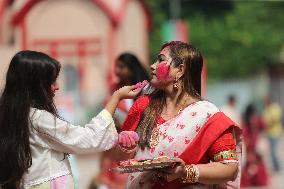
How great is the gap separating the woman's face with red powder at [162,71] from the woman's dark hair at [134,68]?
6.39 feet

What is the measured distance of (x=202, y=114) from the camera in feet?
12.4

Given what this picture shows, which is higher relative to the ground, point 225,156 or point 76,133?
point 76,133

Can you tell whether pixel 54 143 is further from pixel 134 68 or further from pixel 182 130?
pixel 134 68

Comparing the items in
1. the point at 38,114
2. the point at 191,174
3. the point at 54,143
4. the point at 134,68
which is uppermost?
the point at 134,68

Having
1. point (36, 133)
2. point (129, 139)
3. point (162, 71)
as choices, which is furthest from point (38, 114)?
point (162, 71)

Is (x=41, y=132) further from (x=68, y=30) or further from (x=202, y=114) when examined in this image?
(x=68, y=30)

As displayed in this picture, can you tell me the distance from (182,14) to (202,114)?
2707 cm

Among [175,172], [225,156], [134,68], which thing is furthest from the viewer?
[134,68]

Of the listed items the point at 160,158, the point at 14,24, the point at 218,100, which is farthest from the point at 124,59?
the point at 218,100

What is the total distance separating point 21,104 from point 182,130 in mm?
749

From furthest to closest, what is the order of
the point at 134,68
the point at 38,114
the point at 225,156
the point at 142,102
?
the point at 134,68 < the point at 142,102 < the point at 38,114 < the point at 225,156

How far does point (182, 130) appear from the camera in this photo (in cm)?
375

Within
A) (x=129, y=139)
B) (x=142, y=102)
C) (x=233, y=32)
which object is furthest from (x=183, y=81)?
(x=233, y=32)

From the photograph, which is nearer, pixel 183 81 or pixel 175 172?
pixel 175 172
